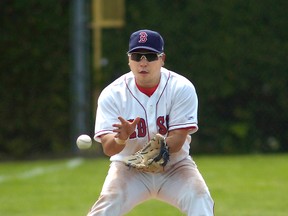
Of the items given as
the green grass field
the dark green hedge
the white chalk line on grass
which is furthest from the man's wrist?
the dark green hedge

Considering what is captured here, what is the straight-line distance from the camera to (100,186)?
12.6 meters

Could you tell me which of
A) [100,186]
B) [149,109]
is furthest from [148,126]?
[100,186]

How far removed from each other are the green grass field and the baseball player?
303 cm

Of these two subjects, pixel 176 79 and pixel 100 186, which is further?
pixel 100 186

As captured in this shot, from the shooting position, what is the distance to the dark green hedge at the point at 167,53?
16.9 meters

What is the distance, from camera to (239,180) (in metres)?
13.0

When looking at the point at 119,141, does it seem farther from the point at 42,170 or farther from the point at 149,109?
the point at 42,170

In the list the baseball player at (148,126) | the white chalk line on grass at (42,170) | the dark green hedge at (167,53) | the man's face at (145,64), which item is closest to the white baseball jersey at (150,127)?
the baseball player at (148,126)

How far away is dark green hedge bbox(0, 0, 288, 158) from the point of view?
16938 millimetres

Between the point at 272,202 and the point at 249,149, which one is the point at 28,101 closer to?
the point at 249,149

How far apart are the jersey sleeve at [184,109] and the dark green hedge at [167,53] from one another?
32.1ft

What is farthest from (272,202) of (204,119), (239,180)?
(204,119)

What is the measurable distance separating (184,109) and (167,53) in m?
10.0

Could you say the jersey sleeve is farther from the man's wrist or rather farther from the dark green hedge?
the dark green hedge
